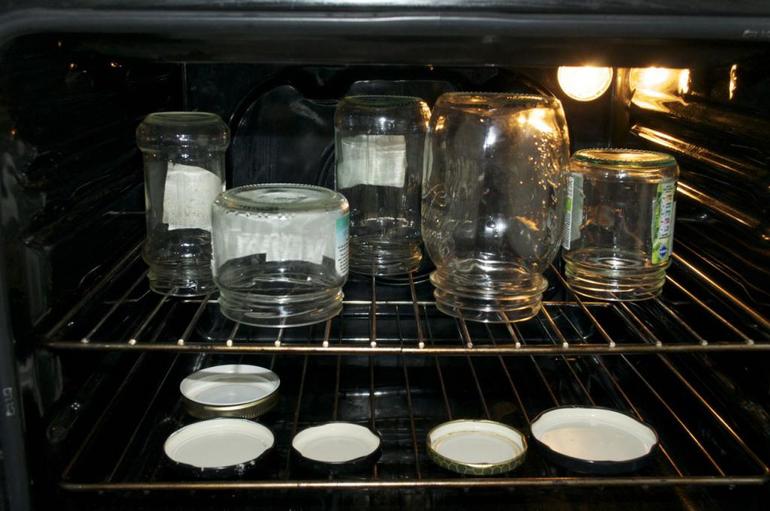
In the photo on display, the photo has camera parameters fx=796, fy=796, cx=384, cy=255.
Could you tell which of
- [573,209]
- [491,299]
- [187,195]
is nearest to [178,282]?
[187,195]

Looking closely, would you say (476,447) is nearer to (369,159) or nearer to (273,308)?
(273,308)

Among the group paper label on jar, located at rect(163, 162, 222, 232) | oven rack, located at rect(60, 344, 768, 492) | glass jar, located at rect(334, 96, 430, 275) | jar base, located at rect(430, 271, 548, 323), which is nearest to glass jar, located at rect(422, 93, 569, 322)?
jar base, located at rect(430, 271, 548, 323)

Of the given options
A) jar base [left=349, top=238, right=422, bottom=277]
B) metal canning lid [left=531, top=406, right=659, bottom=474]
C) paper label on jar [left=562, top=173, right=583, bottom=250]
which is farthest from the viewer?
jar base [left=349, top=238, right=422, bottom=277]


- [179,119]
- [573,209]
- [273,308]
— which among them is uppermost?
[179,119]

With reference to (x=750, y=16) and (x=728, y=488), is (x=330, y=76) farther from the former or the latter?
(x=728, y=488)

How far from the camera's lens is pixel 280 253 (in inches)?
41.8

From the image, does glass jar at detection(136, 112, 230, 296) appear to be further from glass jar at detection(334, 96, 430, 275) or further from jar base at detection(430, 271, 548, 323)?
jar base at detection(430, 271, 548, 323)

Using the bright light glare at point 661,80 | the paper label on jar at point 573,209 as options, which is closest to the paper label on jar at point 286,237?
the paper label on jar at point 573,209

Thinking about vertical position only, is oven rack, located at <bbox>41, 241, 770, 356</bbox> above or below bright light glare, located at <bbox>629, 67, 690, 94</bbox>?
below

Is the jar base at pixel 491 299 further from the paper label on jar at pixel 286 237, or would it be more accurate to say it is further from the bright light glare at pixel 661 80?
the bright light glare at pixel 661 80

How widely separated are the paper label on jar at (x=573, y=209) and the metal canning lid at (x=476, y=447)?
29 centimetres

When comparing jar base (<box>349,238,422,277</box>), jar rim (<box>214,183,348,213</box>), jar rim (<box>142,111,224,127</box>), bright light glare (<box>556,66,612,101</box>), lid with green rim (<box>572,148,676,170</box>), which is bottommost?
jar base (<box>349,238,422,277</box>)

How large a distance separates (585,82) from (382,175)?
0.38 metres

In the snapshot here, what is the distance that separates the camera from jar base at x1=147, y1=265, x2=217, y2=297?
3.81 feet
